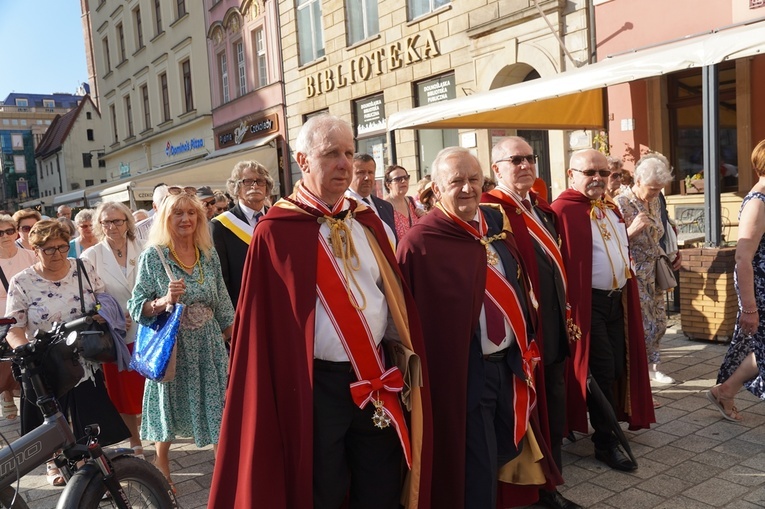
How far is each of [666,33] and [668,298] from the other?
160 inches

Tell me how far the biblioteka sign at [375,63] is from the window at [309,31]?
0.63 metres

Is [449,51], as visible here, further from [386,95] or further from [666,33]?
[666,33]

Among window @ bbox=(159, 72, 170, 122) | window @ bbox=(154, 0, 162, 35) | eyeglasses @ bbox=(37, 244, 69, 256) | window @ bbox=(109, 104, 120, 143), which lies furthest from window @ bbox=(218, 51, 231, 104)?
eyeglasses @ bbox=(37, 244, 69, 256)

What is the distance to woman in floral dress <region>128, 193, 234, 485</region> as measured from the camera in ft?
13.0

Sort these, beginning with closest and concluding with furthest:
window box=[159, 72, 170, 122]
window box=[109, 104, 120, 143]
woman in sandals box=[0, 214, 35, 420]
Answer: woman in sandals box=[0, 214, 35, 420] → window box=[159, 72, 170, 122] → window box=[109, 104, 120, 143]

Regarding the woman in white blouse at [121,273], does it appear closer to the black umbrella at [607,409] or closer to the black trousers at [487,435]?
the black trousers at [487,435]

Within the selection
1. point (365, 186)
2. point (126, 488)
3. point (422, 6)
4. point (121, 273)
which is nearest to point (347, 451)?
point (126, 488)

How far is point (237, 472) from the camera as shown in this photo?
263 cm

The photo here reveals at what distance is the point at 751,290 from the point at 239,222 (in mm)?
3231

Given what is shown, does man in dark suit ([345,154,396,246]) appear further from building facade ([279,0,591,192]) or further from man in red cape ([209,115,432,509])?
building facade ([279,0,591,192])

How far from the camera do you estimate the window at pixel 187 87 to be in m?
24.5

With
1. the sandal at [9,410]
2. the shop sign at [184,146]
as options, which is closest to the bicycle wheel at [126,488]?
the sandal at [9,410]

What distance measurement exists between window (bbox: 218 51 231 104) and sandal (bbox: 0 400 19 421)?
17.1 meters

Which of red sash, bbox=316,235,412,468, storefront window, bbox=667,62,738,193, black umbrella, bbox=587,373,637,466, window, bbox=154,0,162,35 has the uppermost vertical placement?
window, bbox=154,0,162,35
